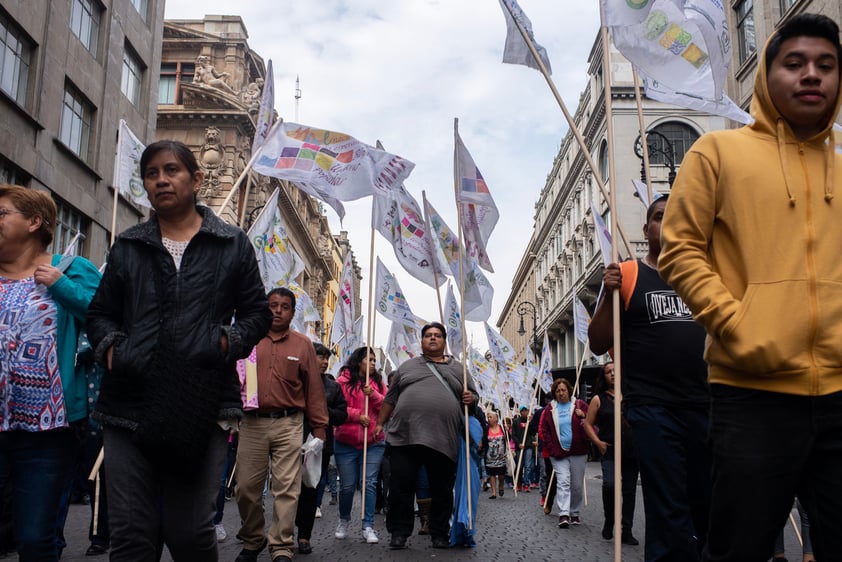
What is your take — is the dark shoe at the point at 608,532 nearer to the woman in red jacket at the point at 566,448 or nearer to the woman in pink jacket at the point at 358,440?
the woman in red jacket at the point at 566,448

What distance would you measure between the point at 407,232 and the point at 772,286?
27.7 feet

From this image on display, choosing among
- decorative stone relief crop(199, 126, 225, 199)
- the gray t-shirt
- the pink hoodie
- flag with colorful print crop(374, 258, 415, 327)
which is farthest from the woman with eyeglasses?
decorative stone relief crop(199, 126, 225, 199)

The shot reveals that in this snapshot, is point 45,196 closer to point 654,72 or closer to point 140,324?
point 140,324

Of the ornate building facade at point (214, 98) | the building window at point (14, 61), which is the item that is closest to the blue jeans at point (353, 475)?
the building window at point (14, 61)

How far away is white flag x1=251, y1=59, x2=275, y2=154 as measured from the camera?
9453 mm

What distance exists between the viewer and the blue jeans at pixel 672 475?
13.0ft

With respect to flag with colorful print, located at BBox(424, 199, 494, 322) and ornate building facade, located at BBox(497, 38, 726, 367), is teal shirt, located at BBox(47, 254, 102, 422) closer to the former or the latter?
flag with colorful print, located at BBox(424, 199, 494, 322)

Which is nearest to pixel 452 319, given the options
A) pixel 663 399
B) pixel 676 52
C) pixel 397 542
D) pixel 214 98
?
pixel 397 542

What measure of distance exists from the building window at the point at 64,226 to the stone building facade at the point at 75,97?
0.09 ft

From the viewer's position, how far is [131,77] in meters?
25.7

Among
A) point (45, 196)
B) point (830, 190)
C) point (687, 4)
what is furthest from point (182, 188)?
point (687, 4)

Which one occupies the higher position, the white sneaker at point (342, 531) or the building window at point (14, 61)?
the building window at point (14, 61)

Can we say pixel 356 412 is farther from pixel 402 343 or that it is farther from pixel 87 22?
pixel 87 22

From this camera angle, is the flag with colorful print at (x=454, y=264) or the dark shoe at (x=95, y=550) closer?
the dark shoe at (x=95, y=550)
